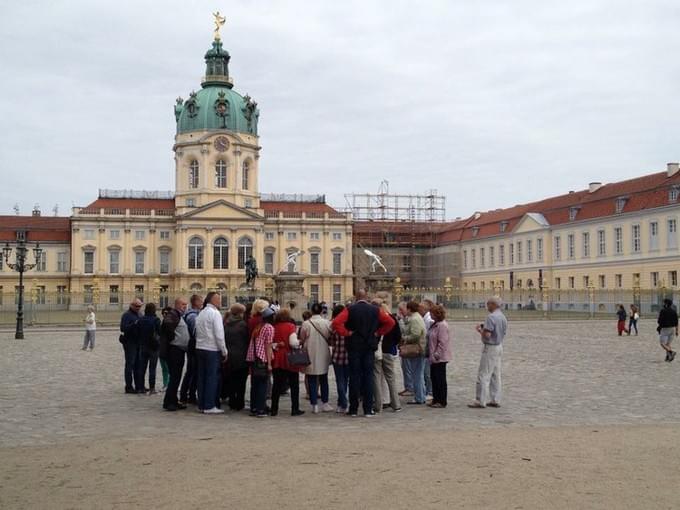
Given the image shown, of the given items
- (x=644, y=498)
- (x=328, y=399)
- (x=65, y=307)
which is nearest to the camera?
(x=644, y=498)

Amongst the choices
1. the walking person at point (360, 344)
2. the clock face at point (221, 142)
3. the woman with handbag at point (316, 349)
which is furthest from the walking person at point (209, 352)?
the clock face at point (221, 142)

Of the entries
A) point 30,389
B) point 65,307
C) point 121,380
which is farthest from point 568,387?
point 65,307

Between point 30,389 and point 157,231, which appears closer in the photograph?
point 30,389

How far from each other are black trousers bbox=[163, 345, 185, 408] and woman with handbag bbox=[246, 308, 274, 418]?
1293mm

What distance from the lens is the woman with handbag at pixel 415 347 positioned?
12500mm

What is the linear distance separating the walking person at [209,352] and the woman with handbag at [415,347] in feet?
9.54

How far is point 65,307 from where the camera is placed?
5116cm

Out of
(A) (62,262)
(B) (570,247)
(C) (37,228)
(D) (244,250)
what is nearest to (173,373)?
(B) (570,247)

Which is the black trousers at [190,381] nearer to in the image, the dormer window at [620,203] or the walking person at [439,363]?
the walking person at [439,363]

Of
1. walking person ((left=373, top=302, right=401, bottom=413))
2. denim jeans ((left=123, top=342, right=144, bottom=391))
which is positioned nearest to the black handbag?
walking person ((left=373, top=302, right=401, bottom=413))

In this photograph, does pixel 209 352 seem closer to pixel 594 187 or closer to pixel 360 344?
pixel 360 344

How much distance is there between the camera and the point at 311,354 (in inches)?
466

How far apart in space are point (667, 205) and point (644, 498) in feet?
169

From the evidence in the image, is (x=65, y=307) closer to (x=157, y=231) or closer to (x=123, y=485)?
(x=157, y=231)
